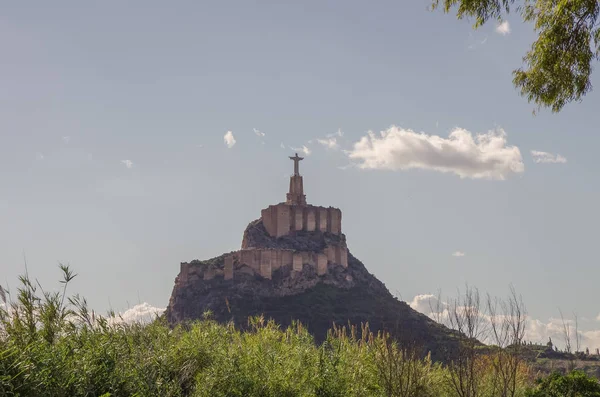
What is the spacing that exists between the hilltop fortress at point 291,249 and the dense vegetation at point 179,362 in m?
76.4

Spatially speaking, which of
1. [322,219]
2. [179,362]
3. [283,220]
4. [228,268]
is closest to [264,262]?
[228,268]

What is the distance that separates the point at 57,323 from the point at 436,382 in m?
9.66

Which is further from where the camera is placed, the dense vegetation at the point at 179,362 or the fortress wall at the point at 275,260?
the fortress wall at the point at 275,260

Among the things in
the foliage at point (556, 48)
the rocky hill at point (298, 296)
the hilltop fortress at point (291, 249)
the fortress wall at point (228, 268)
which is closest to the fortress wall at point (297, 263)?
the hilltop fortress at point (291, 249)

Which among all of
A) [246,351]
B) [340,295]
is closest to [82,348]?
[246,351]

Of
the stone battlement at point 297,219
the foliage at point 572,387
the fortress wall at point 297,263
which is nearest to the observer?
the foliage at point 572,387

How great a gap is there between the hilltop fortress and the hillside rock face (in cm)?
12

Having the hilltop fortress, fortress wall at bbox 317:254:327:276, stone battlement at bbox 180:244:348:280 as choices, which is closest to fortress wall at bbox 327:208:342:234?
the hilltop fortress

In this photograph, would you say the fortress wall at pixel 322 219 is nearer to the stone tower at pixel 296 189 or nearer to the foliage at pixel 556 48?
the stone tower at pixel 296 189

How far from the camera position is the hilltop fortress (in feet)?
307

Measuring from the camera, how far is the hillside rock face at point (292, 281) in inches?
3455

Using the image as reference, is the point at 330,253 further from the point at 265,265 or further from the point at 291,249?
the point at 265,265

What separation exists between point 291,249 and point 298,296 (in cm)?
664

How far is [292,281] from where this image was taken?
307 feet
